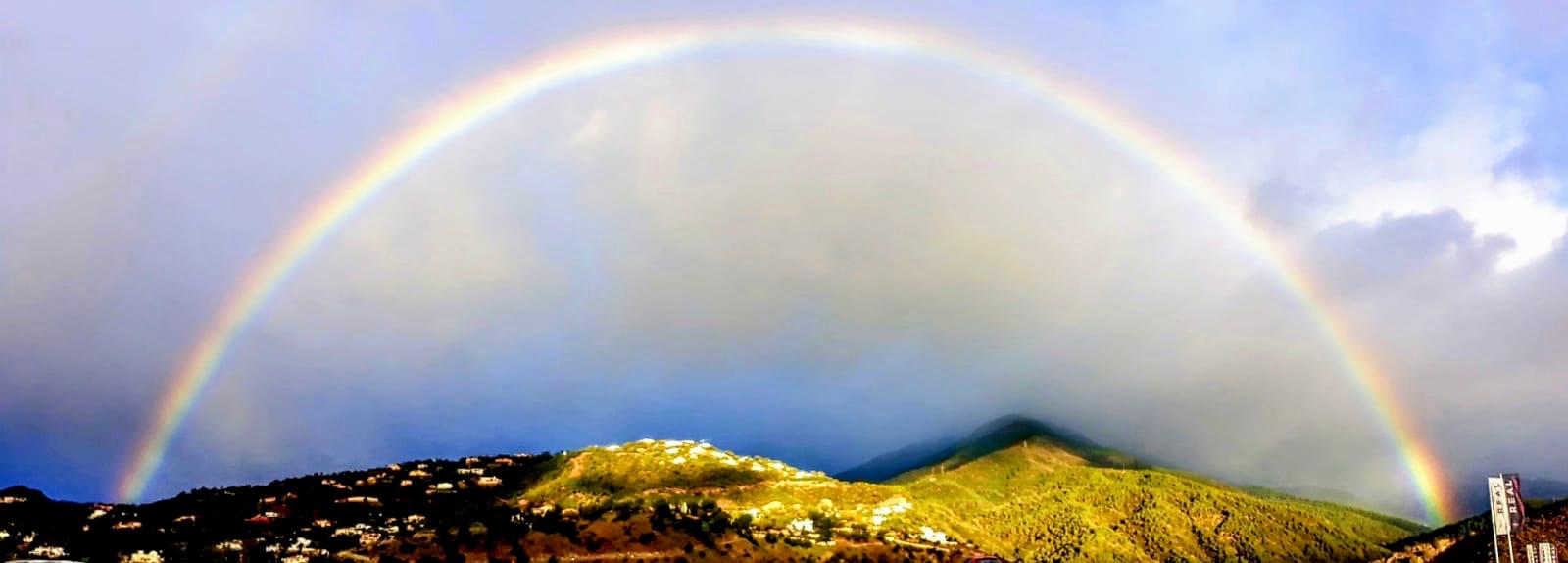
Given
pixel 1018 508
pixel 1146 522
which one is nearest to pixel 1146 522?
pixel 1146 522

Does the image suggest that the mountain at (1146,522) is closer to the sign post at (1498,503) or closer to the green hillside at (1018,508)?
the green hillside at (1018,508)

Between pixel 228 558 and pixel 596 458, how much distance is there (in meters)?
68.9

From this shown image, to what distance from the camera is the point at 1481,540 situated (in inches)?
3031

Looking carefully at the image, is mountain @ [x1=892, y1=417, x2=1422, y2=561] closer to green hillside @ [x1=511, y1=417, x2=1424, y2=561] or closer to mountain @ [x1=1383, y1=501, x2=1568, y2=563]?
green hillside @ [x1=511, y1=417, x2=1424, y2=561]

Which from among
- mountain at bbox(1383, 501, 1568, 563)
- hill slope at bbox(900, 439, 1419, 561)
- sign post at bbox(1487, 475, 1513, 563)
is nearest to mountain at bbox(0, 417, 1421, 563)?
hill slope at bbox(900, 439, 1419, 561)

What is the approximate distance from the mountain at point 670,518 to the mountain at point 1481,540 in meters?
25.7

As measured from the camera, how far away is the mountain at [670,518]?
75000mm

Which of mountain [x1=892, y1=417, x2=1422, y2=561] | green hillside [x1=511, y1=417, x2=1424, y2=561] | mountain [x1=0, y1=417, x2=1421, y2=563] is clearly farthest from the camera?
mountain [x1=892, y1=417, x2=1422, y2=561]

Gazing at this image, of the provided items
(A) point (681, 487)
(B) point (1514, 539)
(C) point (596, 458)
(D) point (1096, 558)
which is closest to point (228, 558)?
(A) point (681, 487)

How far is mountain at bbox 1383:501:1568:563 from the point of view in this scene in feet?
228

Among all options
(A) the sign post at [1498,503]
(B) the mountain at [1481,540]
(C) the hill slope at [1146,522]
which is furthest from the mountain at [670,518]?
(A) the sign post at [1498,503]

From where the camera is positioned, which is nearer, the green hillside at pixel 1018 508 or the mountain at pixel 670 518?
the mountain at pixel 670 518

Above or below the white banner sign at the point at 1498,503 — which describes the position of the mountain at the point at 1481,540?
below

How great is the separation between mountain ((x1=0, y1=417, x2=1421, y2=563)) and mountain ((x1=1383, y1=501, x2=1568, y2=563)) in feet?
84.3
